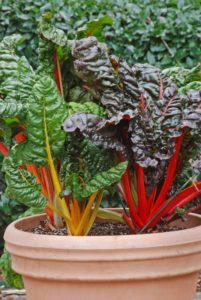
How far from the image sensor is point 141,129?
190 centimetres

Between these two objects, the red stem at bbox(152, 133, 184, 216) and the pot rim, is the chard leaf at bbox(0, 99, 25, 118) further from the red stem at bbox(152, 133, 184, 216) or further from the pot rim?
the red stem at bbox(152, 133, 184, 216)

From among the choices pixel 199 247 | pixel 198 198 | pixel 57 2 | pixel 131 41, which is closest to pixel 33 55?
pixel 57 2

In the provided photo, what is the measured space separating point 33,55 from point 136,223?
2092 mm

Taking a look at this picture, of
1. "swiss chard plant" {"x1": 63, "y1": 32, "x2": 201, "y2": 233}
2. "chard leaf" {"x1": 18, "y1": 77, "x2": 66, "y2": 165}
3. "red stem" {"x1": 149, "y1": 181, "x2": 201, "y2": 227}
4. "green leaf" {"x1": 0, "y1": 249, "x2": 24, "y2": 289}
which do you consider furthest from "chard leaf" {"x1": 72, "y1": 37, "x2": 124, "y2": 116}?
"green leaf" {"x1": 0, "y1": 249, "x2": 24, "y2": 289}

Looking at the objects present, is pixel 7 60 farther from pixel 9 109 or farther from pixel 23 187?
pixel 23 187

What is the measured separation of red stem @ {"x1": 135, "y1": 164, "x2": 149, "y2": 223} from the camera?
6.40 feet

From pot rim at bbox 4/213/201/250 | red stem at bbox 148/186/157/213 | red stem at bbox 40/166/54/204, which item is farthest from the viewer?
red stem at bbox 40/166/54/204

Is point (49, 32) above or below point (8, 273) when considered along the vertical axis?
above

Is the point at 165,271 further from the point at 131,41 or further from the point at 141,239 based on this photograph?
the point at 131,41

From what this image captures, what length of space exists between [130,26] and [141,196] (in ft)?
6.82

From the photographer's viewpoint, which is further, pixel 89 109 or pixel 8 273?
pixel 8 273

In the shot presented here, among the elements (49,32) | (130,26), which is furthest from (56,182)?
(130,26)

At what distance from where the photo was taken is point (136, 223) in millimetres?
2025

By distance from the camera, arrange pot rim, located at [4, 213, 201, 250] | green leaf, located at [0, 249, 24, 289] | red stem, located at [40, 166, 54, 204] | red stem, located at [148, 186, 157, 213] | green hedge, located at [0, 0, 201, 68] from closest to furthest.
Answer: pot rim, located at [4, 213, 201, 250] → red stem, located at [148, 186, 157, 213] → red stem, located at [40, 166, 54, 204] → green leaf, located at [0, 249, 24, 289] → green hedge, located at [0, 0, 201, 68]
